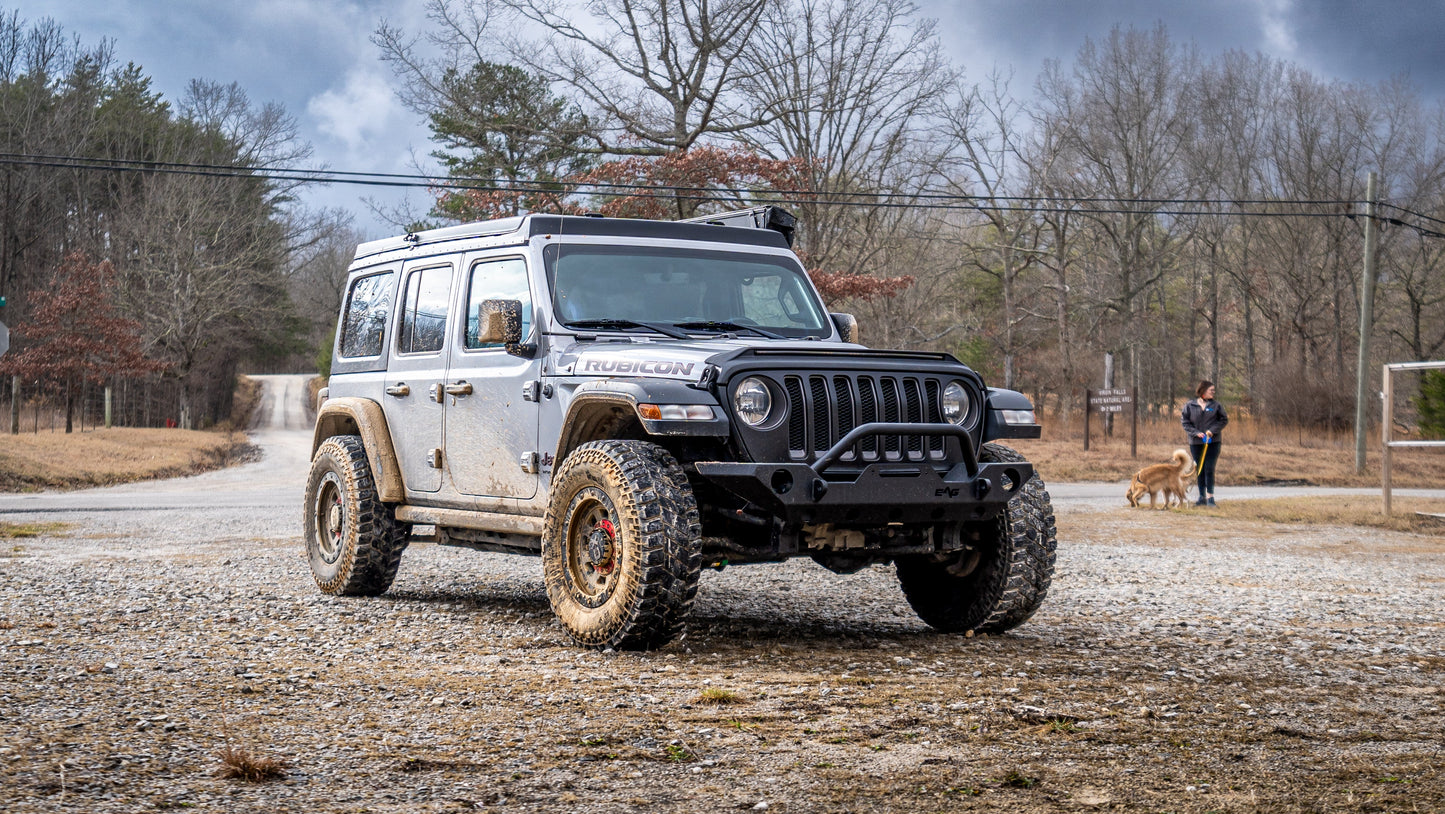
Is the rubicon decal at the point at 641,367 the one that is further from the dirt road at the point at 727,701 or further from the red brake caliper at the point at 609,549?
the dirt road at the point at 727,701

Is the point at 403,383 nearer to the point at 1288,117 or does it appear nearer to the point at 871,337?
the point at 871,337

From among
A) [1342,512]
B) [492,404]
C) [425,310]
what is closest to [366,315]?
[425,310]

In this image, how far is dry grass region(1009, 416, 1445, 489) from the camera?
1133 inches

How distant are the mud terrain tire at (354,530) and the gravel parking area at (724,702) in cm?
28

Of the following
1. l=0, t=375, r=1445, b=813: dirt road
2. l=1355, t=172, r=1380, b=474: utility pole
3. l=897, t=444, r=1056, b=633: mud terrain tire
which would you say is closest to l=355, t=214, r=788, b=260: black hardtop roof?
l=897, t=444, r=1056, b=633: mud terrain tire

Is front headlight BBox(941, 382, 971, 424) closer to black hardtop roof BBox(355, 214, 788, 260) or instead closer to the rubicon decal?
the rubicon decal

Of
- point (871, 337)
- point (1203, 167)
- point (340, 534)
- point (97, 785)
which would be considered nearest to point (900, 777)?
point (97, 785)

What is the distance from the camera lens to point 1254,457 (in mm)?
31906

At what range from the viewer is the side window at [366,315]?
9.61 m

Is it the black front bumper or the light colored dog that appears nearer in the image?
the black front bumper

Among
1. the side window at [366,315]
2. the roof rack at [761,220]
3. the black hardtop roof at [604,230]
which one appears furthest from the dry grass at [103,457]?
the roof rack at [761,220]

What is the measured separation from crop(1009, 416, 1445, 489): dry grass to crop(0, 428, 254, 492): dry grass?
19.5 m

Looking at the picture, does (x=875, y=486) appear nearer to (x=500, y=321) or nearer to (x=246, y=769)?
(x=500, y=321)

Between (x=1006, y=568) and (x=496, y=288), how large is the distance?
3.56 meters
